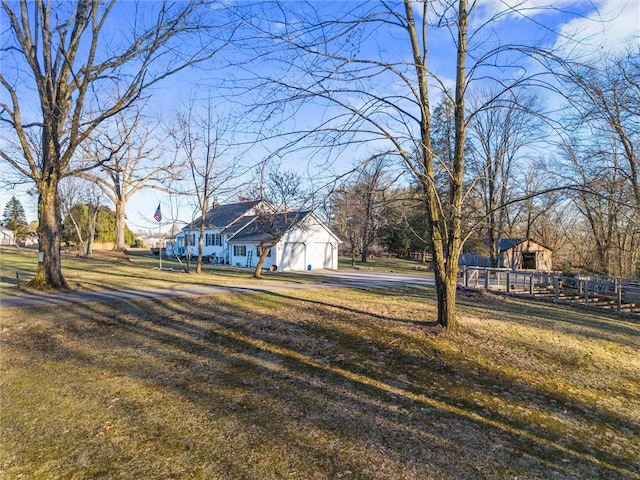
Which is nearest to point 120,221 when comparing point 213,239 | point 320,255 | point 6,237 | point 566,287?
point 213,239

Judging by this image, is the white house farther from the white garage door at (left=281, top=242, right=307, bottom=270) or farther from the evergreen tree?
the evergreen tree

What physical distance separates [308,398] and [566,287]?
664 inches

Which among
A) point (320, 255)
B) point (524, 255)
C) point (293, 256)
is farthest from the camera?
point (524, 255)

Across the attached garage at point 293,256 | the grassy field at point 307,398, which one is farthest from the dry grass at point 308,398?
the attached garage at point 293,256

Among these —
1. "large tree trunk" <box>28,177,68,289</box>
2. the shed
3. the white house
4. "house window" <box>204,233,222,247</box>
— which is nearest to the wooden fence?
the white house

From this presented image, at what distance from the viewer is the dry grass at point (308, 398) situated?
337 cm

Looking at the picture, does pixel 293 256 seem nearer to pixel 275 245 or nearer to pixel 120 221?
pixel 275 245

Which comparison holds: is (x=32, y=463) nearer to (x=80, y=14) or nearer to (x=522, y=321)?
(x=522, y=321)

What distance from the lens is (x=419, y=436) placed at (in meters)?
3.84

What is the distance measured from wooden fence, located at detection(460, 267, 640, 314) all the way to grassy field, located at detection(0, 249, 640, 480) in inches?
286

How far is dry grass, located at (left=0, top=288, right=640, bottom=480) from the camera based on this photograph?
3367 millimetres

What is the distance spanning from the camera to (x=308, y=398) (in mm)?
4715

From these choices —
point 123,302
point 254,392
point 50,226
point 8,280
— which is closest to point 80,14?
point 50,226

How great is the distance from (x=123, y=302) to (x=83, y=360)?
13.2 feet
